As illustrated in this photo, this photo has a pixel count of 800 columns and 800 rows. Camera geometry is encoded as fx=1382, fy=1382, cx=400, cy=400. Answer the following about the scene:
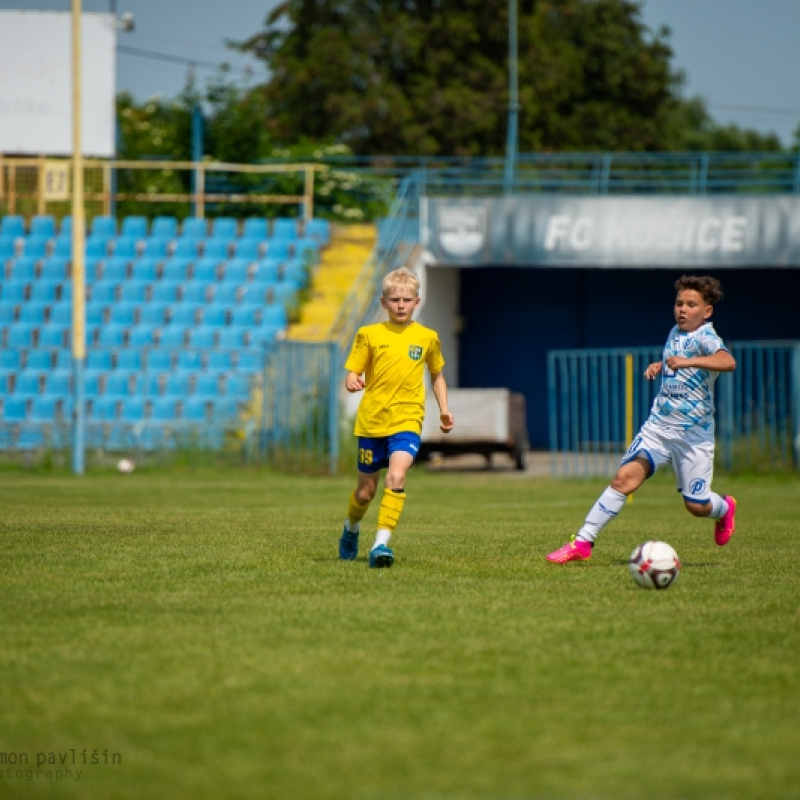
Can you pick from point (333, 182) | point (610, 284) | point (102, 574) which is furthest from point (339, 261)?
point (102, 574)

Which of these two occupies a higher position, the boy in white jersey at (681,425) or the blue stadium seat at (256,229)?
the blue stadium seat at (256,229)

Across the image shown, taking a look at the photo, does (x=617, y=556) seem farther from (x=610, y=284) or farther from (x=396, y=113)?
(x=396, y=113)

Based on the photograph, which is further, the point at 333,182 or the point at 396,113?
the point at 396,113

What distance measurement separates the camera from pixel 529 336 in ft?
105

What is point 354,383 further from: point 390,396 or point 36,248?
point 36,248

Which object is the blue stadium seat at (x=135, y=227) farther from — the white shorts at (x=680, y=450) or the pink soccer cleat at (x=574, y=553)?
the pink soccer cleat at (x=574, y=553)

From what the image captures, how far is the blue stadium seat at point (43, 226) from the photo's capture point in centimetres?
2838

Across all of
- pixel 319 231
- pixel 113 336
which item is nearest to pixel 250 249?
pixel 319 231

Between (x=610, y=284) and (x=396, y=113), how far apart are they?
1317 cm

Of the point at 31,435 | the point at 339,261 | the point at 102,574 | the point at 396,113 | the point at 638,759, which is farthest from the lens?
the point at 396,113

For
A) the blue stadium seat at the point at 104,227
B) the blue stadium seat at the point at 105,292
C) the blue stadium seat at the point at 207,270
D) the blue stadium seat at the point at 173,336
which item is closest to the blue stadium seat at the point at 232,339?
the blue stadium seat at the point at 173,336

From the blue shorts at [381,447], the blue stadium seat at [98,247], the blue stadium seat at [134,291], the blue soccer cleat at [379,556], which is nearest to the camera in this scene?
the blue soccer cleat at [379,556]

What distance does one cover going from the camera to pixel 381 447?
8.52 meters

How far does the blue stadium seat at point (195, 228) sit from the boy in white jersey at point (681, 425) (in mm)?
20035
